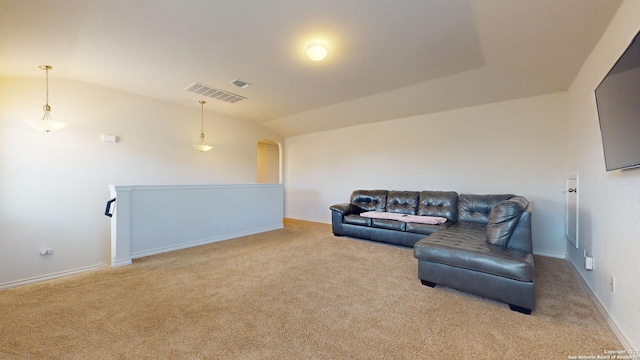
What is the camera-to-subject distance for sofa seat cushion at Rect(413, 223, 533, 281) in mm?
2000

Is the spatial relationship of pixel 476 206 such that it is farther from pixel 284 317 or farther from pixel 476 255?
pixel 284 317

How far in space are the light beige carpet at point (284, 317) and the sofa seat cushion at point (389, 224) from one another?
100cm

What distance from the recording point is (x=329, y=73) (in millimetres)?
3500

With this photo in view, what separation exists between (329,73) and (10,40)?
3.47 m

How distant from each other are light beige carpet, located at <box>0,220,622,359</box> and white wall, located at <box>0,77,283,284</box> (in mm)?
1554

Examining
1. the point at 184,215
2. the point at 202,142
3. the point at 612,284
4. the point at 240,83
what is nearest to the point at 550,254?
the point at 612,284

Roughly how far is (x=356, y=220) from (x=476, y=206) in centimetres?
193

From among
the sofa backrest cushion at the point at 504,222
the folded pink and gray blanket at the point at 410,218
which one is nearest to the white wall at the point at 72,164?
the folded pink and gray blanket at the point at 410,218

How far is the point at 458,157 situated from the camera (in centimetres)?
443

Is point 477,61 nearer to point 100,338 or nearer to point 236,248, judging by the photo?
point 236,248

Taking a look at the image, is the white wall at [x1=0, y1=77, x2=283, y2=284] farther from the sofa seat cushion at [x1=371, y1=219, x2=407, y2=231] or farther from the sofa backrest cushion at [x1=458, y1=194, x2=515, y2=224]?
the sofa backrest cushion at [x1=458, y1=194, x2=515, y2=224]

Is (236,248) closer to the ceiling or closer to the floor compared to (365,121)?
closer to the floor

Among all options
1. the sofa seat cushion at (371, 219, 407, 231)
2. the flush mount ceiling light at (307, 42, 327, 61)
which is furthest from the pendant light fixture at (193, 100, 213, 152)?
the sofa seat cushion at (371, 219, 407, 231)

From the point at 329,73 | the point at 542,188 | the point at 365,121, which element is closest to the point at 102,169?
the point at 329,73
